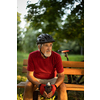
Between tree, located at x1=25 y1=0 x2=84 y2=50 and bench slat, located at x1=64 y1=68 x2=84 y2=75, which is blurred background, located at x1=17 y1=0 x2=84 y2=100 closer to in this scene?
tree, located at x1=25 y1=0 x2=84 y2=50

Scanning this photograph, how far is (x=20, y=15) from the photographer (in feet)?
7.47

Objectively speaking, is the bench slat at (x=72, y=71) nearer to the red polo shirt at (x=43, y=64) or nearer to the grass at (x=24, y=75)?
the grass at (x=24, y=75)

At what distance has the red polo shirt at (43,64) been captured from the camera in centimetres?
182

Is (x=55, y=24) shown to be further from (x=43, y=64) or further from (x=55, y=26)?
(x=43, y=64)

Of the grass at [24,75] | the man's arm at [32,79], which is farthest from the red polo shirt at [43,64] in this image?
the grass at [24,75]

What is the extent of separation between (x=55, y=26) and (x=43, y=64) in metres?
0.95

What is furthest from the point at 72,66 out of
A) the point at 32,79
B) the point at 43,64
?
the point at 32,79

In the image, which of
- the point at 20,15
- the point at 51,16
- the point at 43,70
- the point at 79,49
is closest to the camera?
the point at 43,70
